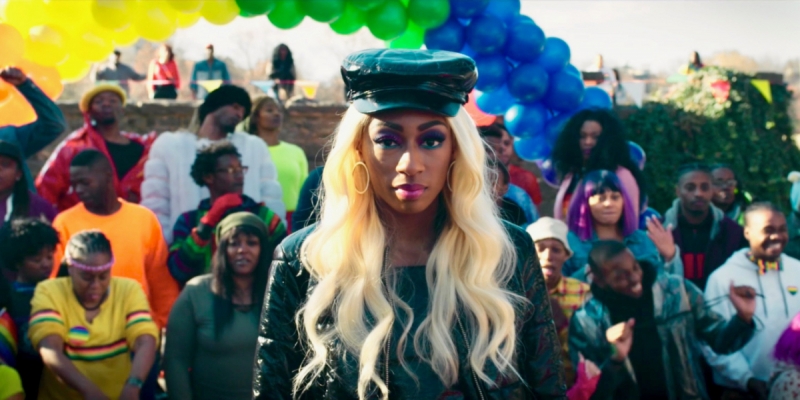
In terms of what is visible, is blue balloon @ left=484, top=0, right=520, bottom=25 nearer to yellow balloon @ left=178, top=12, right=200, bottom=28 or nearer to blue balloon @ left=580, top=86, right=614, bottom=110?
blue balloon @ left=580, top=86, right=614, bottom=110

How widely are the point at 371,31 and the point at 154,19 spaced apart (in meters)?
1.23

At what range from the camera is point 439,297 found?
6.63ft

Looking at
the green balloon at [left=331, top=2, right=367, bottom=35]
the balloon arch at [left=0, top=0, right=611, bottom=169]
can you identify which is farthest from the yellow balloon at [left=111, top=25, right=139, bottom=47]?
the green balloon at [left=331, top=2, right=367, bottom=35]

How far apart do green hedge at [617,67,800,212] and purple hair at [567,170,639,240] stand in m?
5.21

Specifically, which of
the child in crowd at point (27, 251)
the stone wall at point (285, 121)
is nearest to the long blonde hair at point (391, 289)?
the child in crowd at point (27, 251)

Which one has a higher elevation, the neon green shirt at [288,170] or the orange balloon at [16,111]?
the orange balloon at [16,111]

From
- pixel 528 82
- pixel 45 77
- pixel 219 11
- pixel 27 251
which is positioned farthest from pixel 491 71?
pixel 27 251

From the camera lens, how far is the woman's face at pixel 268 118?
20.2ft

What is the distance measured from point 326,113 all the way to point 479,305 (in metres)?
8.00

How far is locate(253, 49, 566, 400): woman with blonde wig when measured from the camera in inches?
77.7

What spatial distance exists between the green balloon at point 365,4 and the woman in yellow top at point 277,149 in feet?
4.46

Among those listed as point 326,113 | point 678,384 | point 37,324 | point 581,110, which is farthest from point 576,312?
point 326,113

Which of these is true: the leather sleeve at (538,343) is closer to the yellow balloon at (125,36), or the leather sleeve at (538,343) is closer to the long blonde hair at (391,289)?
the long blonde hair at (391,289)

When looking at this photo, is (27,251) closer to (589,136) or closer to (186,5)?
(186,5)
